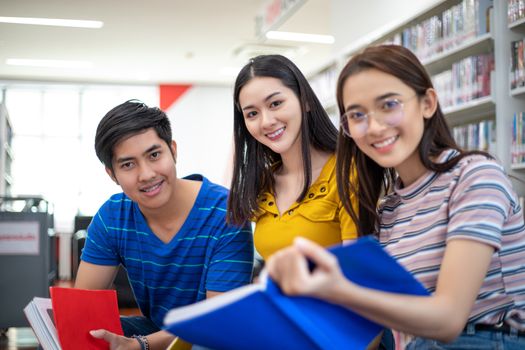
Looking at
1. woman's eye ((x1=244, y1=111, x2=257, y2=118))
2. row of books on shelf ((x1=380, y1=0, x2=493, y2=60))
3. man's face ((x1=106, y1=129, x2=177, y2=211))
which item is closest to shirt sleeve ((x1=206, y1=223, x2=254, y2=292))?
man's face ((x1=106, y1=129, x2=177, y2=211))

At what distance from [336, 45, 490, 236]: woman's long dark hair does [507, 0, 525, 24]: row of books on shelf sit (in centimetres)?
236

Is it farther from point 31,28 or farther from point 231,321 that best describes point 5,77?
point 231,321

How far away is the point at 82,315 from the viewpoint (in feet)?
4.96

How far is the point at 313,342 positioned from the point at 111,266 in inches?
49.4

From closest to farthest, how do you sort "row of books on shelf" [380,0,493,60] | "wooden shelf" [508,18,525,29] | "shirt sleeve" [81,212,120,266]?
1. "shirt sleeve" [81,212,120,266]
2. "wooden shelf" [508,18,525,29]
3. "row of books on shelf" [380,0,493,60]

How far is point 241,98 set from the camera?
1663 millimetres

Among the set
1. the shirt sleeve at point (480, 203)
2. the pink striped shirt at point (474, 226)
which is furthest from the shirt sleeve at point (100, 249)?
the shirt sleeve at point (480, 203)

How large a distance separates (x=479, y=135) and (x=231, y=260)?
93.8 inches

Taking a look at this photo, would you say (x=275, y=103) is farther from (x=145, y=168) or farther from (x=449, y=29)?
(x=449, y=29)

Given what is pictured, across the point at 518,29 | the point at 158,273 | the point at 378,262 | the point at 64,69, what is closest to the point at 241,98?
the point at 158,273

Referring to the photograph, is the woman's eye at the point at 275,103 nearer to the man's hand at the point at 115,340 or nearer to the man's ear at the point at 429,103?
the man's ear at the point at 429,103

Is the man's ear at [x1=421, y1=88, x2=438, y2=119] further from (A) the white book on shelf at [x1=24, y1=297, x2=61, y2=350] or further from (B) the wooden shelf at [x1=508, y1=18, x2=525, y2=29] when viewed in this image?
(B) the wooden shelf at [x1=508, y1=18, x2=525, y2=29]

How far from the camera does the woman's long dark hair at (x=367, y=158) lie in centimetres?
105

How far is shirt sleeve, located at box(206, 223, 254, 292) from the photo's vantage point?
1.68 metres
